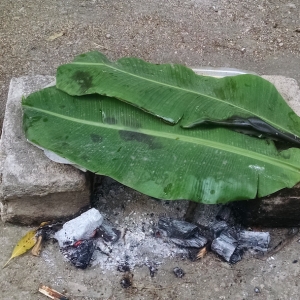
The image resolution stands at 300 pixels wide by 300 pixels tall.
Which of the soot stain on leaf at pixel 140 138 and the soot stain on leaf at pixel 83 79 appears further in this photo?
the soot stain on leaf at pixel 83 79

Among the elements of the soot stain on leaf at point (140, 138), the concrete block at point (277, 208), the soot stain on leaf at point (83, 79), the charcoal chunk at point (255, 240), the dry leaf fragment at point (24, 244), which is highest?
the soot stain on leaf at point (83, 79)

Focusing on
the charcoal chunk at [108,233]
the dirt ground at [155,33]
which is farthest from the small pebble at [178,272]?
the dirt ground at [155,33]

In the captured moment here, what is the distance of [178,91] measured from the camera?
2.53 m

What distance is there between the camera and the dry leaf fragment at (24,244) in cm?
252

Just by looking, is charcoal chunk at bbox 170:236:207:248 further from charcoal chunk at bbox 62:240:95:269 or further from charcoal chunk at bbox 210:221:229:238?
charcoal chunk at bbox 62:240:95:269

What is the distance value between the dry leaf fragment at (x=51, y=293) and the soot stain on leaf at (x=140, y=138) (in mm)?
799

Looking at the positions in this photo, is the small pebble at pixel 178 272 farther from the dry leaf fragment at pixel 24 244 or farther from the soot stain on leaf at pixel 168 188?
the dry leaf fragment at pixel 24 244

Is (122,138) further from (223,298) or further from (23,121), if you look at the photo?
(223,298)

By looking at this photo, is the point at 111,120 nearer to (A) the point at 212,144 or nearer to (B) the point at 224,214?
(A) the point at 212,144

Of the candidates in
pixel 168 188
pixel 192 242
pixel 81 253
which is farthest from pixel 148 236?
pixel 168 188

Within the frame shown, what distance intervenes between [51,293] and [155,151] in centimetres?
84

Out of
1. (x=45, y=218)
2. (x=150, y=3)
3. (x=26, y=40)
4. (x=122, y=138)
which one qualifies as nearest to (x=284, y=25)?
(x=150, y=3)

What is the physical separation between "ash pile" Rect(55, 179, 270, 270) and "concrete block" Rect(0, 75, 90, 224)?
113 millimetres

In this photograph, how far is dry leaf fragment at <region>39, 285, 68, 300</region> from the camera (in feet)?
7.79
